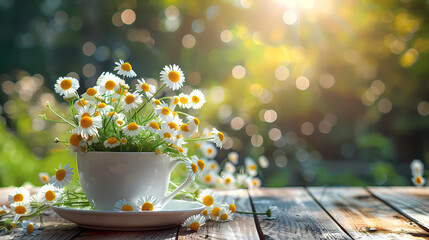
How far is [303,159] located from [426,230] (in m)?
3.49

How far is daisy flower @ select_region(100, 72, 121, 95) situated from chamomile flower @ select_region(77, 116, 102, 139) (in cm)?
9

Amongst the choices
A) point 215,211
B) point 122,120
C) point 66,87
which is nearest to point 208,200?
point 215,211

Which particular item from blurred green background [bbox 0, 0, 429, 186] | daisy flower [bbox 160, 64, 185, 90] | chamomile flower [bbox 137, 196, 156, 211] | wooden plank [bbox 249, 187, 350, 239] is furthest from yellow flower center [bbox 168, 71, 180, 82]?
blurred green background [bbox 0, 0, 429, 186]

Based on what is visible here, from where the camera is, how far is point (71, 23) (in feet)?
16.3

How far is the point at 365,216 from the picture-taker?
3.51 feet

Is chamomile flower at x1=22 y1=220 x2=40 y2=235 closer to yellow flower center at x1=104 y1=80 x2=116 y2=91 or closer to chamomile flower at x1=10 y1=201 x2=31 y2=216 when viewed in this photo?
chamomile flower at x1=10 y1=201 x2=31 y2=216

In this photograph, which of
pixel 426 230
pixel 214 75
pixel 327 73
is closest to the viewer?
pixel 426 230

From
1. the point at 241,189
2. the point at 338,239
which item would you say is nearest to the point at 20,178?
the point at 241,189

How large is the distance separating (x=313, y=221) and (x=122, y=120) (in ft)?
1.50

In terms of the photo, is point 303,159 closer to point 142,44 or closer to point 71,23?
point 142,44

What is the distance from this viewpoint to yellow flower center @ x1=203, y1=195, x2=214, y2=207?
0.96 meters

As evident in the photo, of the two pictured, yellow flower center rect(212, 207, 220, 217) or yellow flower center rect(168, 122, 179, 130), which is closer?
yellow flower center rect(168, 122, 179, 130)

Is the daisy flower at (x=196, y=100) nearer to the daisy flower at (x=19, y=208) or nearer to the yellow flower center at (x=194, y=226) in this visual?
the yellow flower center at (x=194, y=226)

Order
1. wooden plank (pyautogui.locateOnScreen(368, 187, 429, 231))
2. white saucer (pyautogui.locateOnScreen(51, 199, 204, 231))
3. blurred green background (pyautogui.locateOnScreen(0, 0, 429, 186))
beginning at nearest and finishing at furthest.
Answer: white saucer (pyautogui.locateOnScreen(51, 199, 204, 231))
wooden plank (pyautogui.locateOnScreen(368, 187, 429, 231))
blurred green background (pyautogui.locateOnScreen(0, 0, 429, 186))
